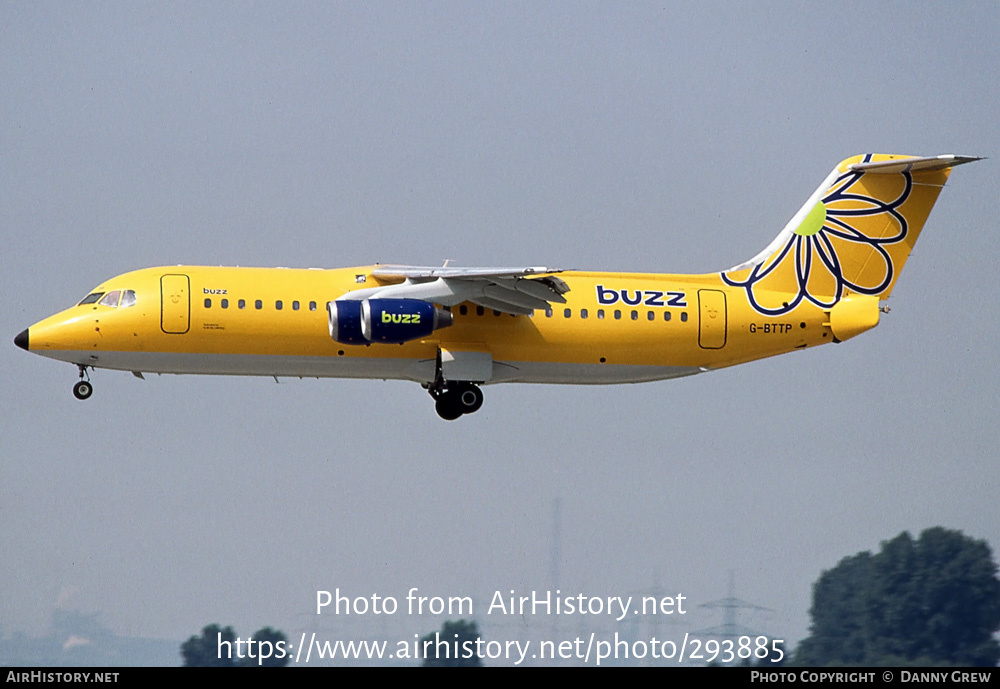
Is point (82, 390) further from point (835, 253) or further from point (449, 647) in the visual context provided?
point (835, 253)

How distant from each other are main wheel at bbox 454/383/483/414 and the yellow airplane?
0.07 ft

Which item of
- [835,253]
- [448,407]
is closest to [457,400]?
[448,407]

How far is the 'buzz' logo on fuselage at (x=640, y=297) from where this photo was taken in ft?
80.6

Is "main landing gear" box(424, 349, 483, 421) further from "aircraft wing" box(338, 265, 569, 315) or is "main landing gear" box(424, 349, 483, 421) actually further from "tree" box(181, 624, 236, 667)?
"tree" box(181, 624, 236, 667)

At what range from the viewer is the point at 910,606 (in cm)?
2753

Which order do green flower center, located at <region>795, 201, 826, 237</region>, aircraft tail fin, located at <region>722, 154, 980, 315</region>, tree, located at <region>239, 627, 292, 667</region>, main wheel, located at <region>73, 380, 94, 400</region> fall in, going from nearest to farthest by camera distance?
tree, located at <region>239, 627, 292, 667</region>
main wheel, located at <region>73, 380, 94, 400</region>
aircraft tail fin, located at <region>722, 154, 980, 315</region>
green flower center, located at <region>795, 201, 826, 237</region>

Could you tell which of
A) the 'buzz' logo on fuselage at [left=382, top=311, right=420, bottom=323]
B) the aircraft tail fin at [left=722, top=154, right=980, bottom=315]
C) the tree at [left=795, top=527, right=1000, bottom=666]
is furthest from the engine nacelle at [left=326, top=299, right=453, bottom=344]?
the tree at [left=795, top=527, right=1000, bottom=666]

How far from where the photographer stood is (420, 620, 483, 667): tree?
22.2 metres

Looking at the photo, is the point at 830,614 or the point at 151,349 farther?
the point at 830,614

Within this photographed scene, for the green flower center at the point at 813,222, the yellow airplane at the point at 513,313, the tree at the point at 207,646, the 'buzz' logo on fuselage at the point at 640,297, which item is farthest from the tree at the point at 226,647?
the green flower center at the point at 813,222

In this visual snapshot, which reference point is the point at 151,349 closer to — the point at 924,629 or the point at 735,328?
the point at 735,328
